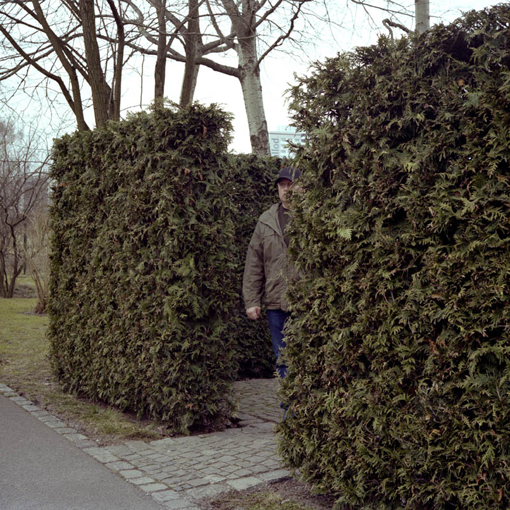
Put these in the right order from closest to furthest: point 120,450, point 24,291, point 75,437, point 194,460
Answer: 1. point 194,460
2. point 120,450
3. point 75,437
4. point 24,291

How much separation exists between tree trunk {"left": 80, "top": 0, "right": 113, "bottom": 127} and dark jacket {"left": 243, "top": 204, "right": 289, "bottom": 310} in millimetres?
4615

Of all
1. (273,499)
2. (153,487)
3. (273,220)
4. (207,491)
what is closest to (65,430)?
(153,487)

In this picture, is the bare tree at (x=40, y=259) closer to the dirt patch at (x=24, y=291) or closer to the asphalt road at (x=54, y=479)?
the dirt patch at (x=24, y=291)

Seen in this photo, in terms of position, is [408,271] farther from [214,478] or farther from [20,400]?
[20,400]

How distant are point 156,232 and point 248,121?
7447 millimetres

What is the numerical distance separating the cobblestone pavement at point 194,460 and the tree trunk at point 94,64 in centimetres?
500

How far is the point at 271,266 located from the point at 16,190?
20.7m

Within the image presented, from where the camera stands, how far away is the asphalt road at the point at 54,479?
4.02 m

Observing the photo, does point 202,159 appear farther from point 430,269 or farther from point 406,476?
point 406,476

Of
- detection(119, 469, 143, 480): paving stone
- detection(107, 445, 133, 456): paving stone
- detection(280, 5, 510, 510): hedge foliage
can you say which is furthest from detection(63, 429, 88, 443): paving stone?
detection(280, 5, 510, 510): hedge foliage

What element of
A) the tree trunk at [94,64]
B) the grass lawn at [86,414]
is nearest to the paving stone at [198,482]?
the grass lawn at [86,414]

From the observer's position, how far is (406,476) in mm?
3279

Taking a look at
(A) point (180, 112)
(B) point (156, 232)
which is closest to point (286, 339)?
(B) point (156, 232)

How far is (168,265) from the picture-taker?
18.0ft
